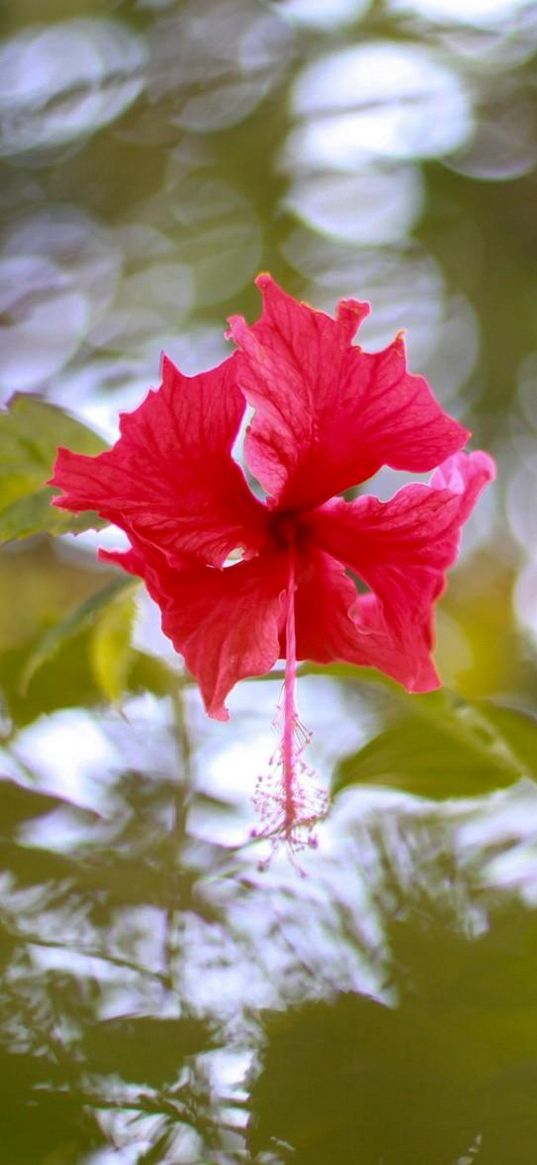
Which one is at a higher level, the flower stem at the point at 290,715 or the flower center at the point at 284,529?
the flower center at the point at 284,529

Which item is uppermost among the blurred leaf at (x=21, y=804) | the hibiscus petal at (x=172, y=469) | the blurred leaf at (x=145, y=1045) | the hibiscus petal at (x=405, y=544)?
the hibiscus petal at (x=172, y=469)

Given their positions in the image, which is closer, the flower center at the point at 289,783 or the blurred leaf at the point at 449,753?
the flower center at the point at 289,783

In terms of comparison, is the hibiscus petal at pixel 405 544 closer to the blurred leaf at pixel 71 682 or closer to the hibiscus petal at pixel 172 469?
the hibiscus petal at pixel 172 469

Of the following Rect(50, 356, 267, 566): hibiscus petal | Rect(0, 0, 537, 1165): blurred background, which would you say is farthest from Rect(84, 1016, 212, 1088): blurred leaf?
Rect(50, 356, 267, 566): hibiscus petal

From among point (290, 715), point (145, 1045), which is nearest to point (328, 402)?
point (290, 715)

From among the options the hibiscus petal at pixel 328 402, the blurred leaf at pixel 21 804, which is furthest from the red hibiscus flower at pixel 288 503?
the blurred leaf at pixel 21 804
